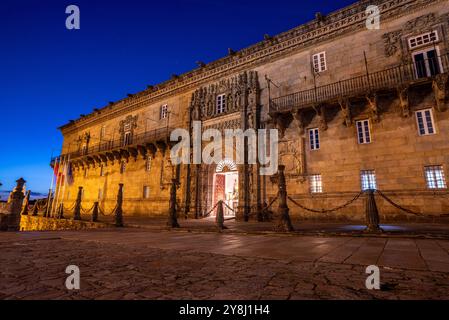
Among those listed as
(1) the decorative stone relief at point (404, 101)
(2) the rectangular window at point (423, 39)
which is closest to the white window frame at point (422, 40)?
(2) the rectangular window at point (423, 39)

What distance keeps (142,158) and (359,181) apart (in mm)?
16261

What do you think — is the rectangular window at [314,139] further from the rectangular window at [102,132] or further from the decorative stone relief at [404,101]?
the rectangular window at [102,132]

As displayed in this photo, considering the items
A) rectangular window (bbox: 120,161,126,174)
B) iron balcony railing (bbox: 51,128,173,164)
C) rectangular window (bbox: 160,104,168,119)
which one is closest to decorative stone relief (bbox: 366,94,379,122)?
iron balcony railing (bbox: 51,128,173,164)

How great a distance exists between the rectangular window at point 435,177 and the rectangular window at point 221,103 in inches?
455

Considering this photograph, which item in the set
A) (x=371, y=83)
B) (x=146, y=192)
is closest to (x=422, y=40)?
(x=371, y=83)

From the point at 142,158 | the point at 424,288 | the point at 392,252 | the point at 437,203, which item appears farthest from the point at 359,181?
the point at 142,158

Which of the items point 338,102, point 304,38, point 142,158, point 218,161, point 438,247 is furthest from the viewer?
point 142,158

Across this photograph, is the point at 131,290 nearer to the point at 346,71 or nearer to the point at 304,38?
the point at 346,71

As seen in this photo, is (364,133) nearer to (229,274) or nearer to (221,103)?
(221,103)

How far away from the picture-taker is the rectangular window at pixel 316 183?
40.0 feet

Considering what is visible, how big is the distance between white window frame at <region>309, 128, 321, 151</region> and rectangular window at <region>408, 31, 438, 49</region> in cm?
563

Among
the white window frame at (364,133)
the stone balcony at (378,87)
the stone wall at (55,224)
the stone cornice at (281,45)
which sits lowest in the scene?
the stone wall at (55,224)

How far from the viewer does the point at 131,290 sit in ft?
7.40
